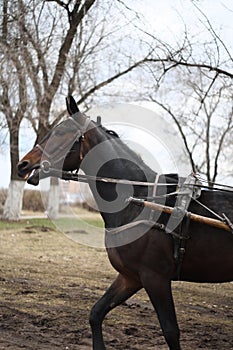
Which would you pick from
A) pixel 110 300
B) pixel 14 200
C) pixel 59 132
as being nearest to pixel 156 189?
pixel 59 132

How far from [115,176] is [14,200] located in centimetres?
1829

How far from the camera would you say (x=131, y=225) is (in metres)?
4.84

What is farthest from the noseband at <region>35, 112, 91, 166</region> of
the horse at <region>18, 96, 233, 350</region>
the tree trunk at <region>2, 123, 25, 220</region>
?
the tree trunk at <region>2, 123, 25, 220</region>

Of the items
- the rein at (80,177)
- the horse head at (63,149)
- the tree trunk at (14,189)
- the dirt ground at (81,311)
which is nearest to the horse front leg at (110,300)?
the dirt ground at (81,311)

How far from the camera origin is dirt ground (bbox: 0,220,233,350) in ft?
18.6

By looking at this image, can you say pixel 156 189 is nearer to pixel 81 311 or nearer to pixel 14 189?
pixel 81 311

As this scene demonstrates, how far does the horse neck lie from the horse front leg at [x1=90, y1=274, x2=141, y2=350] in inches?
23.7

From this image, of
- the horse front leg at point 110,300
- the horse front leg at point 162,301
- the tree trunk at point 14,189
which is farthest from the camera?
the tree trunk at point 14,189

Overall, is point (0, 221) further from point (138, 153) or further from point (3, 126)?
point (138, 153)

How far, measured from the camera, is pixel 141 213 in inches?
193

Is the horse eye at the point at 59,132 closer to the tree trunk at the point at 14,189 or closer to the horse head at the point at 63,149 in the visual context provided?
the horse head at the point at 63,149

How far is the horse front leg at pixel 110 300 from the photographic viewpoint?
16.8 feet

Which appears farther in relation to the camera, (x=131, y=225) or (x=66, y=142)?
(x=66, y=142)

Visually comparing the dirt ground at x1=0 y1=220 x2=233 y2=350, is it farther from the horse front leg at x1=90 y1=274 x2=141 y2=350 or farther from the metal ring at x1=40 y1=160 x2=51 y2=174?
the metal ring at x1=40 y1=160 x2=51 y2=174
